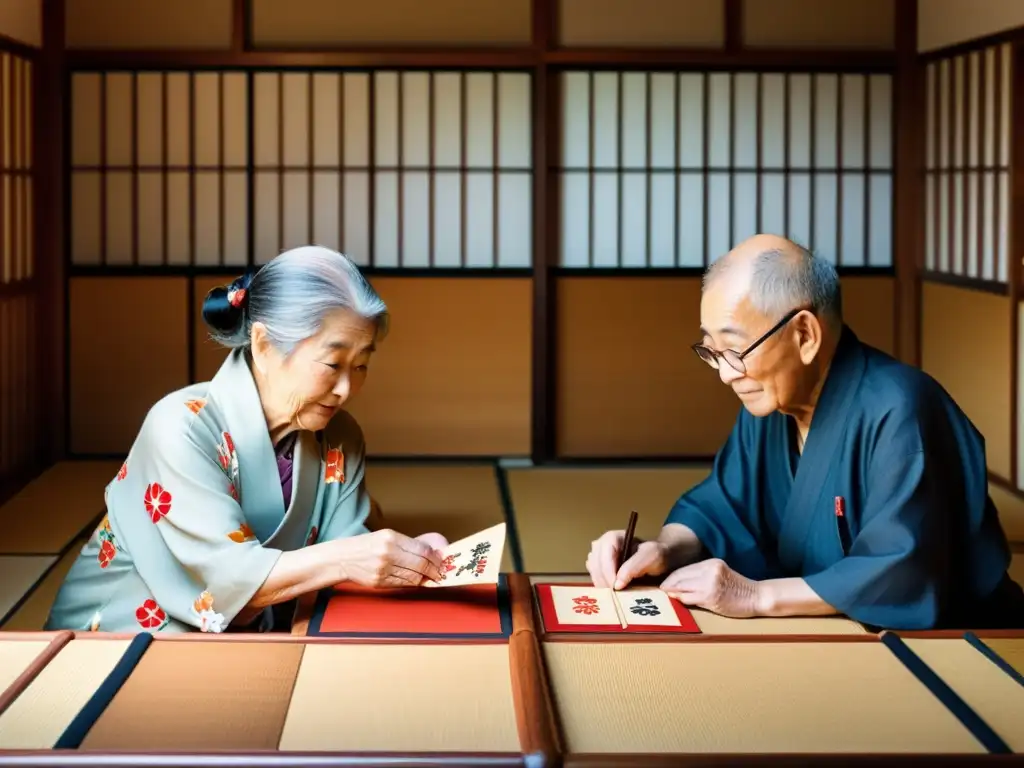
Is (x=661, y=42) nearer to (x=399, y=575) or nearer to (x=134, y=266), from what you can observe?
(x=134, y=266)

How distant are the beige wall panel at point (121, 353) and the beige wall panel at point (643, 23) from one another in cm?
207

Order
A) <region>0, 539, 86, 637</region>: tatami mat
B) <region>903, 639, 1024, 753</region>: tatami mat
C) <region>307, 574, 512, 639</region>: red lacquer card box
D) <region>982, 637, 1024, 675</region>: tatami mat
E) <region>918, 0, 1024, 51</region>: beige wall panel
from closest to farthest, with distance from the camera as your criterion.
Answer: <region>903, 639, 1024, 753</region>: tatami mat
<region>982, 637, 1024, 675</region>: tatami mat
<region>307, 574, 512, 639</region>: red lacquer card box
<region>0, 539, 86, 637</region>: tatami mat
<region>918, 0, 1024, 51</region>: beige wall panel

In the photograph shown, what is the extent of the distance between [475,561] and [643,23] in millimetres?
4246

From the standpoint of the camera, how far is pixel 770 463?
2699 millimetres

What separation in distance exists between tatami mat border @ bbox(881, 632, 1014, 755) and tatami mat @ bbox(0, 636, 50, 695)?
1.22 m

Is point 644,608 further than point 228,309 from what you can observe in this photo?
No

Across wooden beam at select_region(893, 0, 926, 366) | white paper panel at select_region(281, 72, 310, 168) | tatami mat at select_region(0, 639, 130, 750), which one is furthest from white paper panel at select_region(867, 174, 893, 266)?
tatami mat at select_region(0, 639, 130, 750)

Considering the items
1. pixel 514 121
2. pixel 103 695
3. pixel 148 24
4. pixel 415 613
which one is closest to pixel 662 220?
pixel 514 121

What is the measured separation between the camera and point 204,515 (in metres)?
2.33

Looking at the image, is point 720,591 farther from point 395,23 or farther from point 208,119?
point 208,119

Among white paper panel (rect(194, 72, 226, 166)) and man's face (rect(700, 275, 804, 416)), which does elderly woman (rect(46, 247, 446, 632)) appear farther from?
white paper panel (rect(194, 72, 226, 166))

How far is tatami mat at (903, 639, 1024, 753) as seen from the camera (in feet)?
5.67

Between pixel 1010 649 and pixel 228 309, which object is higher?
pixel 228 309

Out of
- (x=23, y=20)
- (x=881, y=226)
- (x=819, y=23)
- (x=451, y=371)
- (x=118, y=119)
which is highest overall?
(x=819, y=23)
